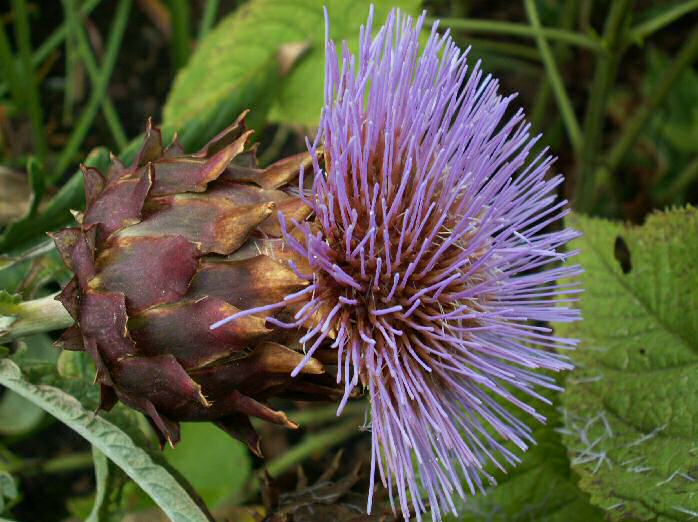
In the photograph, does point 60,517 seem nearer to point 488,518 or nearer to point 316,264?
point 488,518

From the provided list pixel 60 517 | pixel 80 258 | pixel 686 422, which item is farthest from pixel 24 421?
pixel 686 422

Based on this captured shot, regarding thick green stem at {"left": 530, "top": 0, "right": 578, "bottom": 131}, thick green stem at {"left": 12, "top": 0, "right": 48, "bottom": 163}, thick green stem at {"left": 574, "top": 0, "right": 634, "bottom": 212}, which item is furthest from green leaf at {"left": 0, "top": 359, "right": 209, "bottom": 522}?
thick green stem at {"left": 530, "top": 0, "right": 578, "bottom": 131}

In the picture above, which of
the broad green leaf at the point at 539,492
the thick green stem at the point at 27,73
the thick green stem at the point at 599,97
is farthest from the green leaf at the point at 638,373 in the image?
the thick green stem at the point at 27,73

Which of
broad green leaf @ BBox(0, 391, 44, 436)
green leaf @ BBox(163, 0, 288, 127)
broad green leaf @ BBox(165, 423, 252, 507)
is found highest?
green leaf @ BBox(163, 0, 288, 127)

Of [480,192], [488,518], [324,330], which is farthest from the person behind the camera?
[488,518]

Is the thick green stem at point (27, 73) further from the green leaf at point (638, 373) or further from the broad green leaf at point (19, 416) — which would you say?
the green leaf at point (638, 373)

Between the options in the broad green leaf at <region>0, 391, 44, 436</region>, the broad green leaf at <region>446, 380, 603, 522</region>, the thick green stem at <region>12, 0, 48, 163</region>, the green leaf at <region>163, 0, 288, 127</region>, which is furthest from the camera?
the thick green stem at <region>12, 0, 48, 163</region>

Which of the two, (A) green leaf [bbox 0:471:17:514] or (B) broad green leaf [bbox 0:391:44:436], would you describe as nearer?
(A) green leaf [bbox 0:471:17:514]

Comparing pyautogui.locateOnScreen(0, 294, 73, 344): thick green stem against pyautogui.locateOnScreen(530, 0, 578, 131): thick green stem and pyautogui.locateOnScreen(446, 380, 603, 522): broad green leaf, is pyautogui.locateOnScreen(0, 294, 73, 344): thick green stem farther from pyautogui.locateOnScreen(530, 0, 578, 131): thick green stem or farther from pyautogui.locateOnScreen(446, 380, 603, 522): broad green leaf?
pyautogui.locateOnScreen(530, 0, 578, 131): thick green stem
